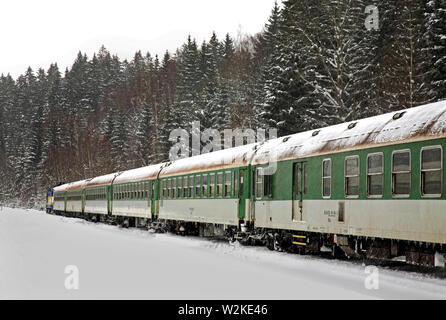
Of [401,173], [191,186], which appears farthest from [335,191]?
[191,186]

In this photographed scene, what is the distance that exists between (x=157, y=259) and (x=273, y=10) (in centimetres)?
5390

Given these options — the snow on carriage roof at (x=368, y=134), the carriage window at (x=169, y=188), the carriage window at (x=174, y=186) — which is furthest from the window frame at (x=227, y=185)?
the carriage window at (x=169, y=188)

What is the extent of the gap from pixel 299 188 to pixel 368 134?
3.70 meters

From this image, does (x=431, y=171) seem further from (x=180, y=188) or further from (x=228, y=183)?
(x=180, y=188)

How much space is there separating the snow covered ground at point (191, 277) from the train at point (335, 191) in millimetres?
774

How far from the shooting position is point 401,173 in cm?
1241

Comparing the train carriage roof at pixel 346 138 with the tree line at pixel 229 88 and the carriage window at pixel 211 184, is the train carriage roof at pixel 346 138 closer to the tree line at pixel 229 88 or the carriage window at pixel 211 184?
the carriage window at pixel 211 184

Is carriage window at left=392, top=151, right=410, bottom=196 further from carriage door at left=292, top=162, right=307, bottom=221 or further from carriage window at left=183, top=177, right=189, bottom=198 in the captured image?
carriage window at left=183, top=177, right=189, bottom=198

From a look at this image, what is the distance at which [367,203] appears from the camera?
44.5ft

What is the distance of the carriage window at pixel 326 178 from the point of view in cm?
1541

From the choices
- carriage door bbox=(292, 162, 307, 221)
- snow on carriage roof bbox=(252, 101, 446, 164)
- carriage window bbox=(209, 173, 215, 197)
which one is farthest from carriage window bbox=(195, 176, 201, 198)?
carriage door bbox=(292, 162, 307, 221)

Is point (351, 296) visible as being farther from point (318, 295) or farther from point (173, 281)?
point (173, 281)
